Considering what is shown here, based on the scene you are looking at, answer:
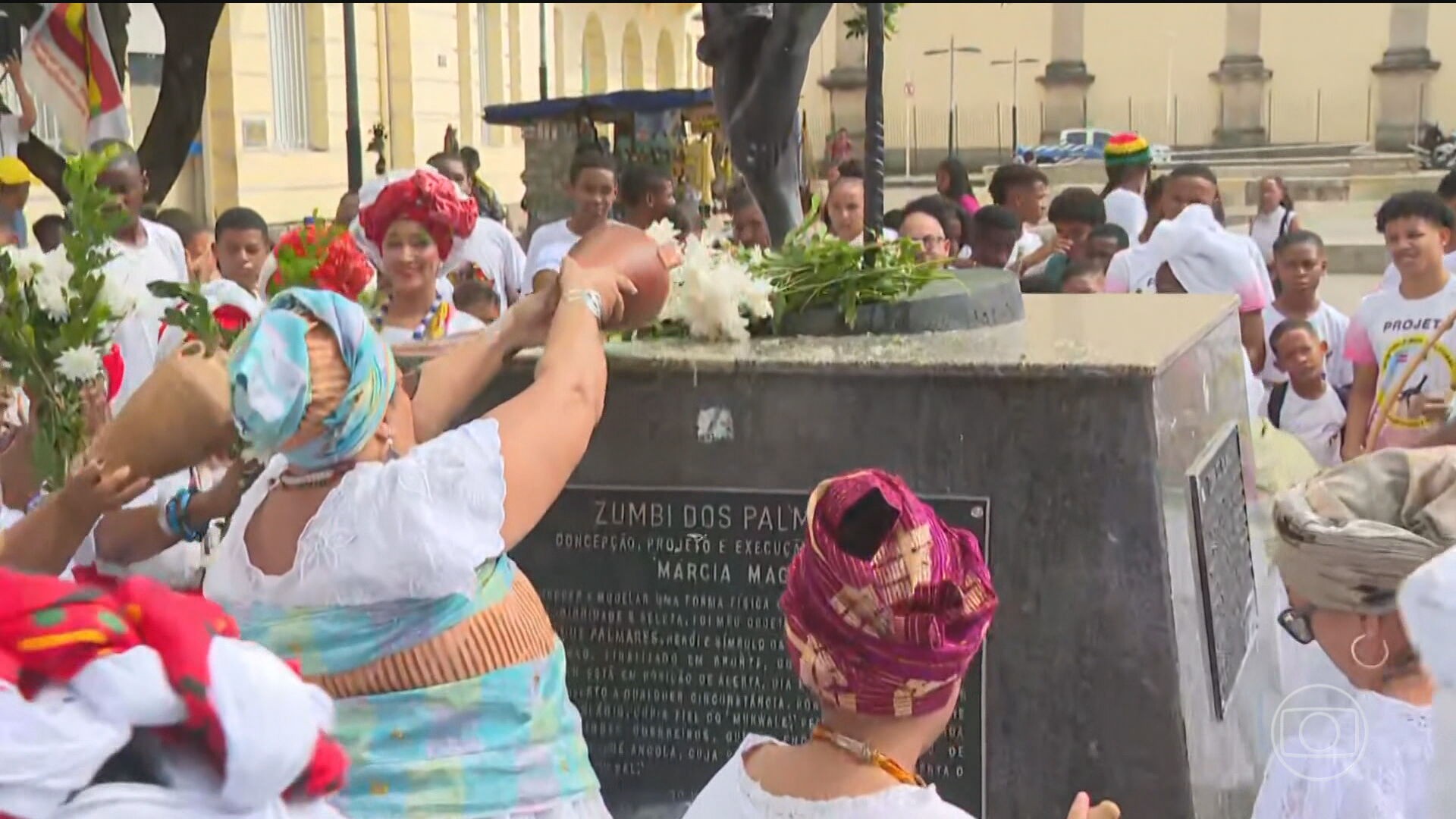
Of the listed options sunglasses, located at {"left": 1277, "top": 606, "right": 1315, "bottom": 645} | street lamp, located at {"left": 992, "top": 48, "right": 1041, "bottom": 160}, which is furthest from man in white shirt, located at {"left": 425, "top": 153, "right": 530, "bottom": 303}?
street lamp, located at {"left": 992, "top": 48, "right": 1041, "bottom": 160}

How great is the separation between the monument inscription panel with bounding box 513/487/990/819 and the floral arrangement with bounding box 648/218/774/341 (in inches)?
15.6

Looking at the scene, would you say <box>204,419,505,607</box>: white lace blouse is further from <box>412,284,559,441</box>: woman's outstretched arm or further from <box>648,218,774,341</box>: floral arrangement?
<box>648,218,774,341</box>: floral arrangement

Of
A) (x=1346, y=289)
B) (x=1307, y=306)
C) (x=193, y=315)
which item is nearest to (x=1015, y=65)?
(x=1346, y=289)

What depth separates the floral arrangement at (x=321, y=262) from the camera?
3.68 meters

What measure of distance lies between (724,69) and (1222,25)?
41126mm

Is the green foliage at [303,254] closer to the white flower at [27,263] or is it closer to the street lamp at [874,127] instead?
the white flower at [27,263]

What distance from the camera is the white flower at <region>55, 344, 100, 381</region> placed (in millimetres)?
3182

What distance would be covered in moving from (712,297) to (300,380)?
1.67 meters

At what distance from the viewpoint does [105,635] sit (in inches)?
55.1

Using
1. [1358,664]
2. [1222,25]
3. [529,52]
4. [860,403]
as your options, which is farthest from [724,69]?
[1222,25]

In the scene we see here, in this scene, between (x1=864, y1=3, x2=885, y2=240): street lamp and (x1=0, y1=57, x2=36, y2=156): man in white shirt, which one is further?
(x1=0, y1=57, x2=36, y2=156): man in white shirt

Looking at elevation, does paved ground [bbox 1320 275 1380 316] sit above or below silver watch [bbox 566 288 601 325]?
below

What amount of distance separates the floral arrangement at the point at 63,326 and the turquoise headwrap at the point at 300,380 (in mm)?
1047

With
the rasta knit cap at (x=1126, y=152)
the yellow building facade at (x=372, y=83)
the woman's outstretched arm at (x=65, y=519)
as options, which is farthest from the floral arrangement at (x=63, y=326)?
the yellow building facade at (x=372, y=83)
